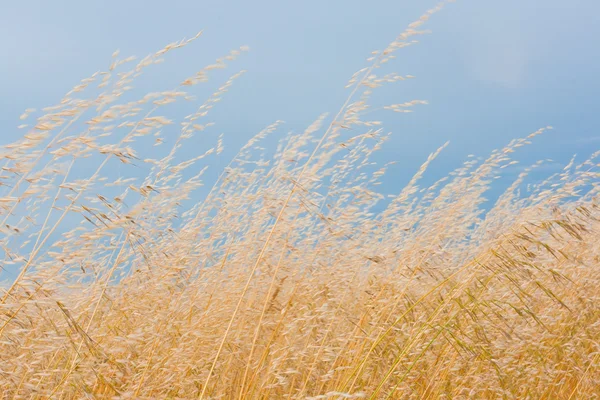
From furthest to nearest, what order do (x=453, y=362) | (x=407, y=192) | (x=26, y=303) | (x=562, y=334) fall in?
(x=407, y=192) → (x=562, y=334) → (x=453, y=362) → (x=26, y=303)

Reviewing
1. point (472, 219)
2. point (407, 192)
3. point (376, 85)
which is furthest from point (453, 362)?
point (472, 219)

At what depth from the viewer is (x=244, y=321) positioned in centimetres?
310

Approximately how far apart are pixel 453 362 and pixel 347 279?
0.78 m

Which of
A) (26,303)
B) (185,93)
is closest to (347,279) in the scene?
(185,93)

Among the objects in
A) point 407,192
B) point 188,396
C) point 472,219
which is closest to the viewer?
point 188,396

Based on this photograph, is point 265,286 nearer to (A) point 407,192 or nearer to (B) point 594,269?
(A) point 407,192

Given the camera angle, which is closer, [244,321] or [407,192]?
[244,321]

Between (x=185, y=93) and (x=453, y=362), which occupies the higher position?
(x=185, y=93)

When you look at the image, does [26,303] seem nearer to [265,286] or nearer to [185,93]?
[185,93]

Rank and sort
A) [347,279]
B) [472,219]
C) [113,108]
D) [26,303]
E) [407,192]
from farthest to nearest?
[472,219] < [407,192] < [347,279] < [113,108] < [26,303]

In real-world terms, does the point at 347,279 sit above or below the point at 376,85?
below

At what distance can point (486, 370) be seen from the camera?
125 inches

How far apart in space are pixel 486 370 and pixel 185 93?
2.32 metres

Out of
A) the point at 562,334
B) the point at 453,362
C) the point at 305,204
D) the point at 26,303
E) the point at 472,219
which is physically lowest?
the point at 472,219
